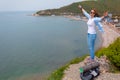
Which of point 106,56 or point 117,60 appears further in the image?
point 106,56

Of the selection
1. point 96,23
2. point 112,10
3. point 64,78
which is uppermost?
point 96,23

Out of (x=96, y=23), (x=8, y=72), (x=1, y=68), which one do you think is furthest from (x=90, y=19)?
(x=1, y=68)

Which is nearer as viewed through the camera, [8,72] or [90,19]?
[90,19]

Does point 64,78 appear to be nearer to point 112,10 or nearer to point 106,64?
point 106,64

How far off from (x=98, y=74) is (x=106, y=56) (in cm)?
401

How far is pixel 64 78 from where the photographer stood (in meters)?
14.2

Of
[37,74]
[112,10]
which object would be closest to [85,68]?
[37,74]

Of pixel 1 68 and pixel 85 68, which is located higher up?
pixel 85 68

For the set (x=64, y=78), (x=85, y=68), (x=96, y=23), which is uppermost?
(x=96, y=23)

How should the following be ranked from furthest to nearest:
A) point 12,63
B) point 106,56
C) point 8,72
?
point 12,63, point 8,72, point 106,56

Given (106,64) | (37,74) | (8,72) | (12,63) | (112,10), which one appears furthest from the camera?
(112,10)

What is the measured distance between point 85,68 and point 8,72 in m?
22.4

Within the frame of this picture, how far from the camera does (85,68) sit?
472 inches

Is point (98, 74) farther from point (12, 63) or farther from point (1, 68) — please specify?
point (12, 63)
